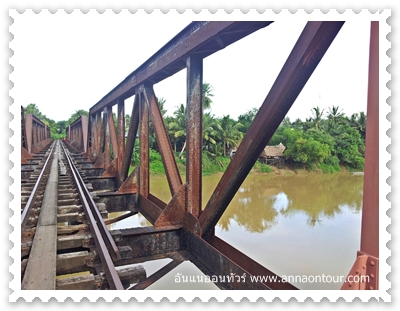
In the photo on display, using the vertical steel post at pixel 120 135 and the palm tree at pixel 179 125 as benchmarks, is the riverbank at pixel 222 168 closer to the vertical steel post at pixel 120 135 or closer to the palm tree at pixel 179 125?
the palm tree at pixel 179 125

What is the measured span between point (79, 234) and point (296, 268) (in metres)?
8.86

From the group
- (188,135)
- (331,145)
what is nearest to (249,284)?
(188,135)

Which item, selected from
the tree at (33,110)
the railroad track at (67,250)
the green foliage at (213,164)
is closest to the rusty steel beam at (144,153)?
the railroad track at (67,250)

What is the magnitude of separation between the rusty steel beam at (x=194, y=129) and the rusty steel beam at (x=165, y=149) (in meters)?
0.33

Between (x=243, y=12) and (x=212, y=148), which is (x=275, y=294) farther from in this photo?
(x=212, y=148)

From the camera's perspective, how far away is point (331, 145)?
29.9m

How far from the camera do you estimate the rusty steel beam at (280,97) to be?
6.64 ft

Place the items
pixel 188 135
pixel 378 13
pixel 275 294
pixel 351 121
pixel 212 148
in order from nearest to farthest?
pixel 378 13 < pixel 275 294 < pixel 188 135 < pixel 212 148 < pixel 351 121

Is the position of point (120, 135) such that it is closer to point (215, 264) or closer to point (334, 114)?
point (215, 264)

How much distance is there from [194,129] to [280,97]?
1401mm

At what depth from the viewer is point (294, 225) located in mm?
17812

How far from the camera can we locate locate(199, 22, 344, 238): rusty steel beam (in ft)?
6.64

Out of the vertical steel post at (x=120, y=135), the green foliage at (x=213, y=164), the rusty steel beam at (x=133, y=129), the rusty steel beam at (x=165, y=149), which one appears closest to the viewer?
the rusty steel beam at (x=165, y=149)

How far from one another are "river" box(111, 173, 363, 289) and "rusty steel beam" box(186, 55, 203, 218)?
852 millimetres
